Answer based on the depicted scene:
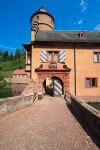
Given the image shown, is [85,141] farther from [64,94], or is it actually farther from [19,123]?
[64,94]

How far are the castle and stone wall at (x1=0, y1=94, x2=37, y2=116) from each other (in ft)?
18.4

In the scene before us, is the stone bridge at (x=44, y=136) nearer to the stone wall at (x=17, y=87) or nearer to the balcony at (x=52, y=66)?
the stone wall at (x=17, y=87)

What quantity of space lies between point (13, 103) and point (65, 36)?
40.8ft

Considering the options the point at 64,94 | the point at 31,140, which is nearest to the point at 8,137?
the point at 31,140

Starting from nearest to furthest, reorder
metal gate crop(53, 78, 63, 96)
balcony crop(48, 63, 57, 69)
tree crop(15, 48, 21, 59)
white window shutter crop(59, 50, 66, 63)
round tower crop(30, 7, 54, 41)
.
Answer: balcony crop(48, 63, 57, 69)
white window shutter crop(59, 50, 66, 63)
metal gate crop(53, 78, 63, 96)
round tower crop(30, 7, 54, 41)
tree crop(15, 48, 21, 59)

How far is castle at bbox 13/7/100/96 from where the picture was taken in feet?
57.6

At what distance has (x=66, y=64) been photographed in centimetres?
1780

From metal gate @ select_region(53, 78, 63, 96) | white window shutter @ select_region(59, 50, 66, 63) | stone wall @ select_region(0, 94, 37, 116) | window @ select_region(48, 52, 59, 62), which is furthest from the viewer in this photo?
metal gate @ select_region(53, 78, 63, 96)

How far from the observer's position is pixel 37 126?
655 centimetres

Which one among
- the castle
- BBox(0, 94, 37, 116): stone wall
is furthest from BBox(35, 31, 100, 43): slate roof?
BBox(0, 94, 37, 116): stone wall

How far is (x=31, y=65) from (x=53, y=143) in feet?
43.8

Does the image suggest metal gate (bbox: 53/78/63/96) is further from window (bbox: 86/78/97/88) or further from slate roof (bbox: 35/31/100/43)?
slate roof (bbox: 35/31/100/43)

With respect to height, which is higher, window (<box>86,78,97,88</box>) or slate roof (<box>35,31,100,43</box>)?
slate roof (<box>35,31,100,43</box>)

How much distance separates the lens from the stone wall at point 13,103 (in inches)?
332
